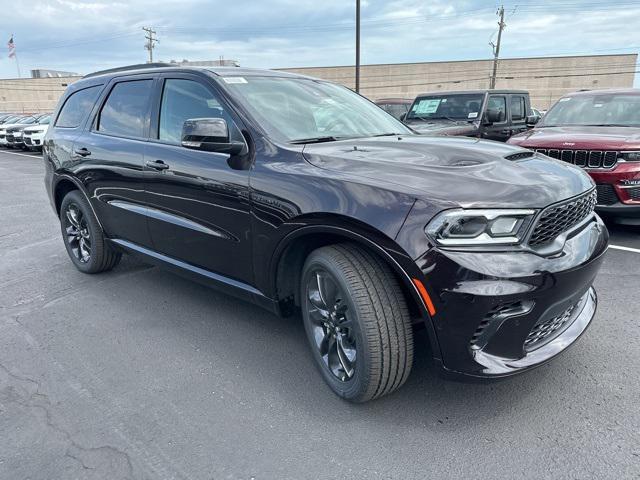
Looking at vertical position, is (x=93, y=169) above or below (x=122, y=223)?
above

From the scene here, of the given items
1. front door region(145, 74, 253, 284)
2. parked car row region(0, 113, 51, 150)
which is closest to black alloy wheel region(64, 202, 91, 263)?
front door region(145, 74, 253, 284)

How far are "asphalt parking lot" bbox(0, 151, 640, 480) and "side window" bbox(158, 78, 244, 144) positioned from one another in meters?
1.44

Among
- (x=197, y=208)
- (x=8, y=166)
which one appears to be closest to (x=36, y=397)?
(x=197, y=208)

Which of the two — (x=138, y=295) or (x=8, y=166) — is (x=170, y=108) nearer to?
(x=138, y=295)

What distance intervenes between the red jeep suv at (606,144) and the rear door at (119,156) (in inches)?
182

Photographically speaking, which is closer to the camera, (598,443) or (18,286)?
(598,443)

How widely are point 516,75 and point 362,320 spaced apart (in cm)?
6480

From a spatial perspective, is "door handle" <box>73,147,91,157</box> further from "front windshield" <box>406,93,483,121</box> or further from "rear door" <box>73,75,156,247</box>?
"front windshield" <box>406,93,483,121</box>

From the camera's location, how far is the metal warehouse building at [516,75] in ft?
189

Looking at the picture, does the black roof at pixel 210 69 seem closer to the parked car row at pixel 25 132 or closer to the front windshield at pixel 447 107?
the front windshield at pixel 447 107

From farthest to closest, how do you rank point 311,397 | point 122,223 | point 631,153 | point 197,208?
point 631,153, point 122,223, point 197,208, point 311,397

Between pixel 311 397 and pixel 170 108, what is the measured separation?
2.32 metres

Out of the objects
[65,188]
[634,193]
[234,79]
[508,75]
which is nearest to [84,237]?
[65,188]

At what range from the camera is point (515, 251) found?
2.15m
